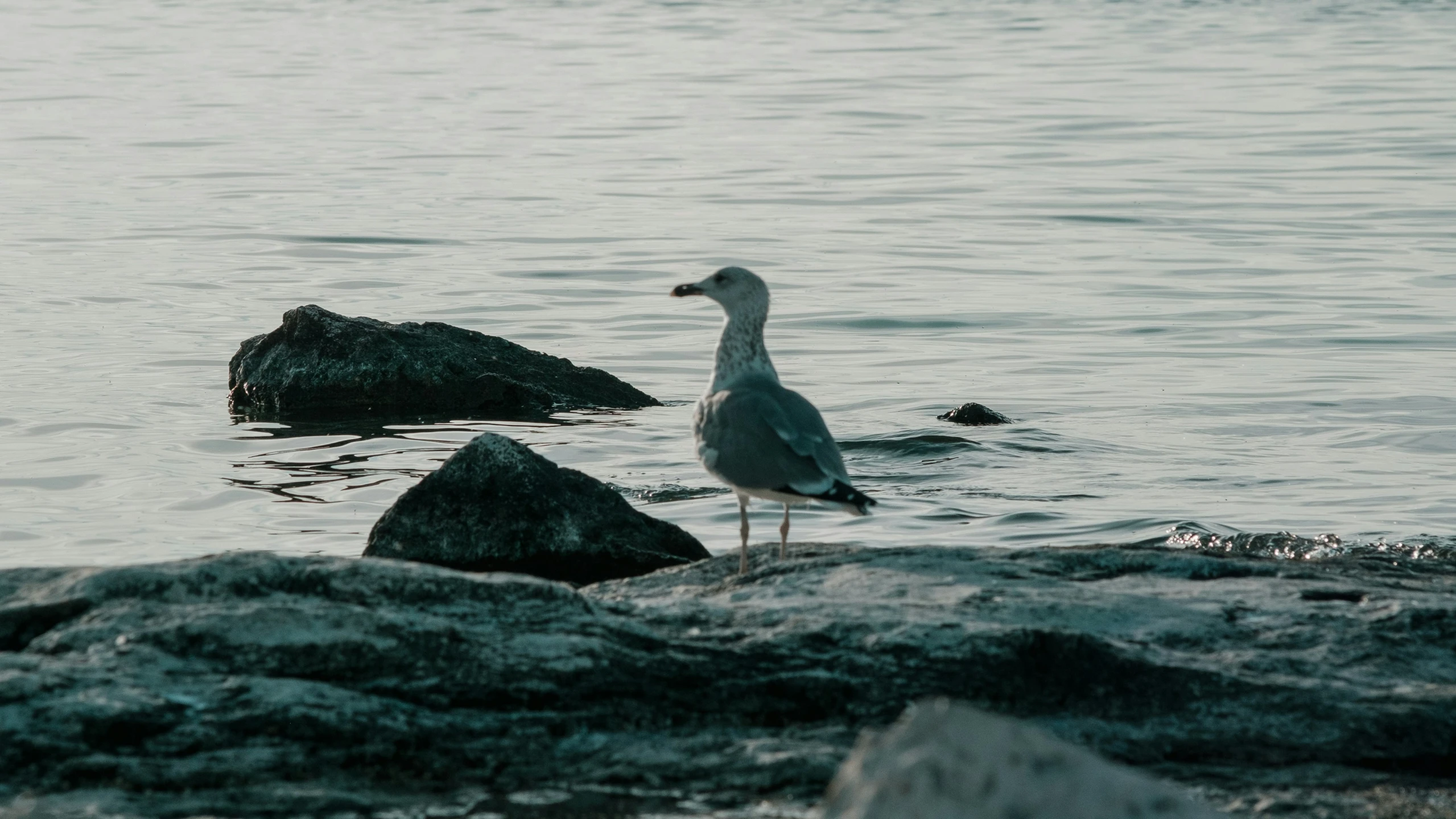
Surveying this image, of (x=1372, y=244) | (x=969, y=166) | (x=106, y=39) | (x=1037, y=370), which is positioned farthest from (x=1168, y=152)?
(x=106, y=39)

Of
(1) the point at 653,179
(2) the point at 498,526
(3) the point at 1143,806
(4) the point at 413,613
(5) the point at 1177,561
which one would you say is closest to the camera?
(3) the point at 1143,806

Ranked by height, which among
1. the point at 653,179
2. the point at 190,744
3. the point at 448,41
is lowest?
the point at 190,744

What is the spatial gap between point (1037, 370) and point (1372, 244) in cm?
662

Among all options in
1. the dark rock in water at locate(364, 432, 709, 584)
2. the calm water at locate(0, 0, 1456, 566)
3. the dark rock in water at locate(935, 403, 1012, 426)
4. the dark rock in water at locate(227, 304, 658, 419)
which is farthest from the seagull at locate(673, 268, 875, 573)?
the dark rock in water at locate(227, 304, 658, 419)

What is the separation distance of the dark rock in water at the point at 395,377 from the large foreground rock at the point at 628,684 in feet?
22.1

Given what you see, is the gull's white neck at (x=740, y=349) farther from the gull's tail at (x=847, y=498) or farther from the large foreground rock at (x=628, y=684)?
the large foreground rock at (x=628, y=684)

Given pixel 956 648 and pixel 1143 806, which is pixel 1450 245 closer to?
pixel 956 648

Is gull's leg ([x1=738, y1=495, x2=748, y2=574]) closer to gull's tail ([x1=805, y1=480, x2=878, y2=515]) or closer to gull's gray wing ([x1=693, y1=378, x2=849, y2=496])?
gull's gray wing ([x1=693, y1=378, x2=849, y2=496])

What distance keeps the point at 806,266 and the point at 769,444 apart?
1137cm

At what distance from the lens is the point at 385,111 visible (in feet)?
103

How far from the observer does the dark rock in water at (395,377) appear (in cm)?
1204

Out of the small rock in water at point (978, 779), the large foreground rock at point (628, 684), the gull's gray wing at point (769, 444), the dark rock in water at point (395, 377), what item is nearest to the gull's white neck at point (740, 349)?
the gull's gray wing at point (769, 444)

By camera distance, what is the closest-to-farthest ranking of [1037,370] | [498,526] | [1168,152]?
[498,526]
[1037,370]
[1168,152]

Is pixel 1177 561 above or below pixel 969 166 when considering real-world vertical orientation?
below
